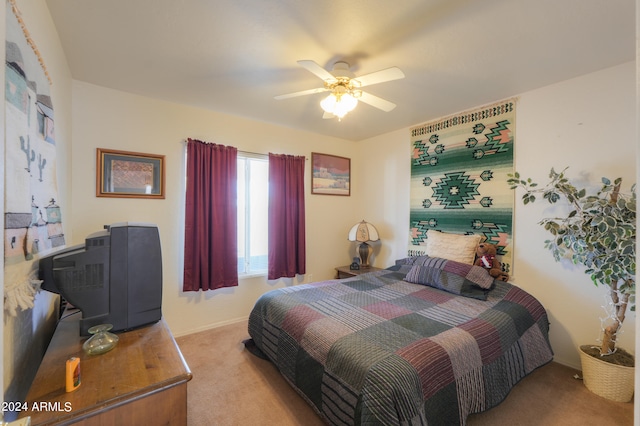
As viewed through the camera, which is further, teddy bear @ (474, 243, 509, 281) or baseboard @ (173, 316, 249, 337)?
baseboard @ (173, 316, 249, 337)

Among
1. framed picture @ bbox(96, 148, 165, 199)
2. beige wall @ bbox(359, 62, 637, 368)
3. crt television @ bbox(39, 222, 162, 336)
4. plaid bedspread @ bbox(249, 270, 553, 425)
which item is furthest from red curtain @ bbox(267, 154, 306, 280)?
beige wall @ bbox(359, 62, 637, 368)

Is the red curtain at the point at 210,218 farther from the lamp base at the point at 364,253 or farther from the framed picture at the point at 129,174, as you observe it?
the lamp base at the point at 364,253

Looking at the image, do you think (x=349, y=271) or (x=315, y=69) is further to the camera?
(x=349, y=271)

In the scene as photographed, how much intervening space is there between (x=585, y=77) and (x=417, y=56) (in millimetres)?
1507

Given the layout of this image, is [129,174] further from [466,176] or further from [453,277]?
[466,176]

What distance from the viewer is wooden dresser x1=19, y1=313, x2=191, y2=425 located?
837 mm

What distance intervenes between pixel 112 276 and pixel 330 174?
117 inches

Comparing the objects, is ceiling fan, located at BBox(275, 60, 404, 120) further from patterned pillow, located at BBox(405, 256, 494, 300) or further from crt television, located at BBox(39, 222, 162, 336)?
patterned pillow, located at BBox(405, 256, 494, 300)

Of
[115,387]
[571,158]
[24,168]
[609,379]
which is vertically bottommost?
[609,379]

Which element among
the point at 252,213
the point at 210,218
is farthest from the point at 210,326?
the point at 252,213

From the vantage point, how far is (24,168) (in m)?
0.94

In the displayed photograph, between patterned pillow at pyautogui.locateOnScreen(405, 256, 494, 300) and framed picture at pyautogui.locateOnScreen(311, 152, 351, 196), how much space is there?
1.71 metres

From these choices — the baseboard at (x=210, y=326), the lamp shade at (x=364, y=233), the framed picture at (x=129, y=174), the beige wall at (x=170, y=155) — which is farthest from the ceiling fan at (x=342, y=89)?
the baseboard at (x=210, y=326)

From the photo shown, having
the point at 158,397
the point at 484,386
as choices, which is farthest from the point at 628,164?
the point at 158,397
